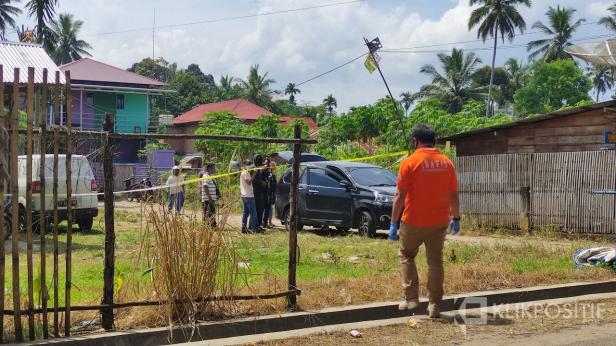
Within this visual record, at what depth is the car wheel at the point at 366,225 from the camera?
51.1 feet

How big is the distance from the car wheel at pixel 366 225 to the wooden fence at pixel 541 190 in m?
3.29

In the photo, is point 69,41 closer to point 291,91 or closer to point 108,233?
point 291,91

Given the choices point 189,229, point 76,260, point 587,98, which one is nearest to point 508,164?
point 76,260

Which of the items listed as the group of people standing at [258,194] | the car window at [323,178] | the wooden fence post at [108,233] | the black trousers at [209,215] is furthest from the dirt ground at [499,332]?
the car window at [323,178]

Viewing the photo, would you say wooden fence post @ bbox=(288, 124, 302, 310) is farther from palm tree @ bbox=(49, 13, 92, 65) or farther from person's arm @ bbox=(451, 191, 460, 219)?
palm tree @ bbox=(49, 13, 92, 65)

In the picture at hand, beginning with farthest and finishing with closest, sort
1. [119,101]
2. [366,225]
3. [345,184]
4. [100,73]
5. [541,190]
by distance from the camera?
1. [119,101]
2. [100,73]
3. [541,190]
4. [345,184]
5. [366,225]

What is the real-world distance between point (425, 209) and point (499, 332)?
1.39 meters

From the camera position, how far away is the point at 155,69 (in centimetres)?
8231

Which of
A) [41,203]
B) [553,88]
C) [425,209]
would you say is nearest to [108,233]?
[41,203]

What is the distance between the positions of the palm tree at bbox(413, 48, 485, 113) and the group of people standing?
49.0m

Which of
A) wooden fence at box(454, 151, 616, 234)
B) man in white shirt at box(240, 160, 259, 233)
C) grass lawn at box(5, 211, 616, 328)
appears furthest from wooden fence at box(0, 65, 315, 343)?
wooden fence at box(454, 151, 616, 234)

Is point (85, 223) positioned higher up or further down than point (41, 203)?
further down

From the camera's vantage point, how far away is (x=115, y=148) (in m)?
6.80

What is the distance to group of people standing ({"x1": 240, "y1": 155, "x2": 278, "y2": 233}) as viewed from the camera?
52.1ft
